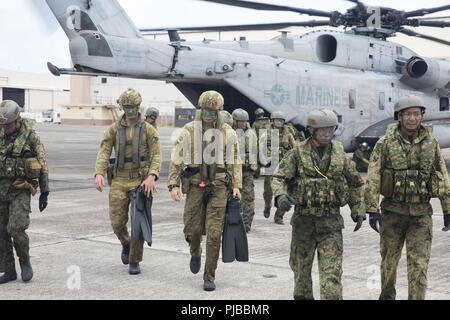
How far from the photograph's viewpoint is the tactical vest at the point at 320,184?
5.02 m

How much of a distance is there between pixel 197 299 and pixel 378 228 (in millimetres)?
1662

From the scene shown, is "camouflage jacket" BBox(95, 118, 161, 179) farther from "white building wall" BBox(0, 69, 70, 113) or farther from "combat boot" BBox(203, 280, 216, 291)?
"white building wall" BBox(0, 69, 70, 113)

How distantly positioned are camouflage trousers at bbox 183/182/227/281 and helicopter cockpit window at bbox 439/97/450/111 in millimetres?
14290

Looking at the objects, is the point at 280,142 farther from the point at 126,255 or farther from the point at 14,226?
the point at 14,226

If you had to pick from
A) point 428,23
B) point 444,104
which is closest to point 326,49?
point 428,23

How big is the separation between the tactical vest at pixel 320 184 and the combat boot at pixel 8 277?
290cm

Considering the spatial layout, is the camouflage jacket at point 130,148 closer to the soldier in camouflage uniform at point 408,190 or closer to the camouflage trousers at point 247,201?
the soldier in camouflage uniform at point 408,190

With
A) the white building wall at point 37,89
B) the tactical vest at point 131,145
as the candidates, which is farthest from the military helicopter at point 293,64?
the white building wall at point 37,89

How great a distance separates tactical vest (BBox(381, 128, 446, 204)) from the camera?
5.06 m

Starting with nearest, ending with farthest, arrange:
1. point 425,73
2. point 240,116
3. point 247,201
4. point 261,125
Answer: point 247,201 → point 240,116 → point 261,125 → point 425,73

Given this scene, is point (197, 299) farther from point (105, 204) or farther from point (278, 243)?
point (105, 204)

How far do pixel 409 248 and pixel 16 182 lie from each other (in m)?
3.60

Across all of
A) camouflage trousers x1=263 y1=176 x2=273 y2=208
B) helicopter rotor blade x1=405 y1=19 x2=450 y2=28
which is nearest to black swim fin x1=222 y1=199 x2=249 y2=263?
camouflage trousers x1=263 y1=176 x2=273 y2=208

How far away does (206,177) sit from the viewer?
6.04 meters
